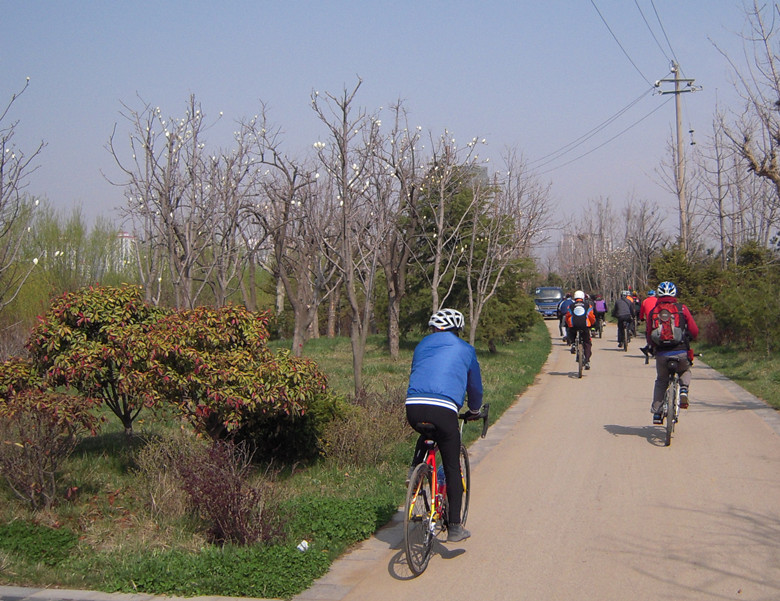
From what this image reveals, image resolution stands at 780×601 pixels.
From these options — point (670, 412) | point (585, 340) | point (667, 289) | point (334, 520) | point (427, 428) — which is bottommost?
point (334, 520)

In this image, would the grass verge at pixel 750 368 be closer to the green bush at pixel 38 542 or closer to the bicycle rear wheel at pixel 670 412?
the bicycle rear wheel at pixel 670 412

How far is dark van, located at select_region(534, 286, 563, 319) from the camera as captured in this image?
165ft

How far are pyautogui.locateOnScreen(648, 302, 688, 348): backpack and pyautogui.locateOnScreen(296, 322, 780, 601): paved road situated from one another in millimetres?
1297

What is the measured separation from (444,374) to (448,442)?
493 millimetres

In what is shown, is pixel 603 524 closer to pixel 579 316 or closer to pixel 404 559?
pixel 404 559

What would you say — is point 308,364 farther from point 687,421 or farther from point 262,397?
point 687,421

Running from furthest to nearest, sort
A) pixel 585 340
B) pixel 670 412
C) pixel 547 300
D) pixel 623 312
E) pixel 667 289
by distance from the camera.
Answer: pixel 547 300 < pixel 623 312 < pixel 585 340 < pixel 667 289 < pixel 670 412

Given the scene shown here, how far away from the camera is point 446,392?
5797 millimetres

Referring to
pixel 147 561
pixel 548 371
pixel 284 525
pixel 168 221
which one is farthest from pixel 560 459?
pixel 548 371

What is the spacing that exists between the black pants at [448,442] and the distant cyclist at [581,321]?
12.6 m

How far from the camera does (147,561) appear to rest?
5.64m

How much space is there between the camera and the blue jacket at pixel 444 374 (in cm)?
581

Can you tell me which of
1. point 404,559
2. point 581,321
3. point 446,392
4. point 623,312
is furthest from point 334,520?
point 623,312

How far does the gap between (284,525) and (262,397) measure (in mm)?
1589
